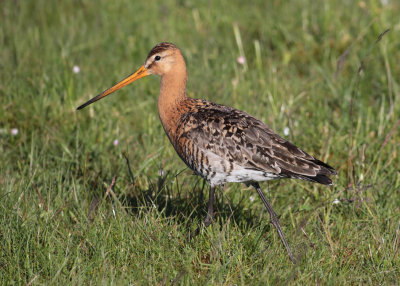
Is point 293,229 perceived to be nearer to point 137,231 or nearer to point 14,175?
point 137,231

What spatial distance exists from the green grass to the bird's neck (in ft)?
1.67

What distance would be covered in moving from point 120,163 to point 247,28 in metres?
3.54

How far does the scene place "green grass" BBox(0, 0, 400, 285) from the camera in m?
4.32

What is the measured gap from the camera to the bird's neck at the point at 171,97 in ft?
17.2

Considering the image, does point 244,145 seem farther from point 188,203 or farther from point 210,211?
point 188,203

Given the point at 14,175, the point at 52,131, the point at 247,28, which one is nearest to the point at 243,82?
the point at 247,28

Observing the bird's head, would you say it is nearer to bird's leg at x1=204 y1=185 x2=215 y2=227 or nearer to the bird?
the bird

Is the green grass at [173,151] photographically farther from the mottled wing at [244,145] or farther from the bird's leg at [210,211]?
the mottled wing at [244,145]

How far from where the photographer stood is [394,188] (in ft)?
17.9

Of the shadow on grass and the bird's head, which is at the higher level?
the bird's head

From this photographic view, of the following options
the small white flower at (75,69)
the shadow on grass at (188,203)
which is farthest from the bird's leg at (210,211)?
the small white flower at (75,69)

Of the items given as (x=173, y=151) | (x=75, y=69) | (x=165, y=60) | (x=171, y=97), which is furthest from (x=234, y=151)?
(x=75, y=69)

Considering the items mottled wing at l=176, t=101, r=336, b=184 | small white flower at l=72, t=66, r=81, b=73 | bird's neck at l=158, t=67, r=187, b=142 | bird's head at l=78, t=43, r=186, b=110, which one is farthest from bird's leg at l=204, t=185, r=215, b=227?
small white flower at l=72, t=66, r=81, b=73

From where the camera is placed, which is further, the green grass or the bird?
the bird
